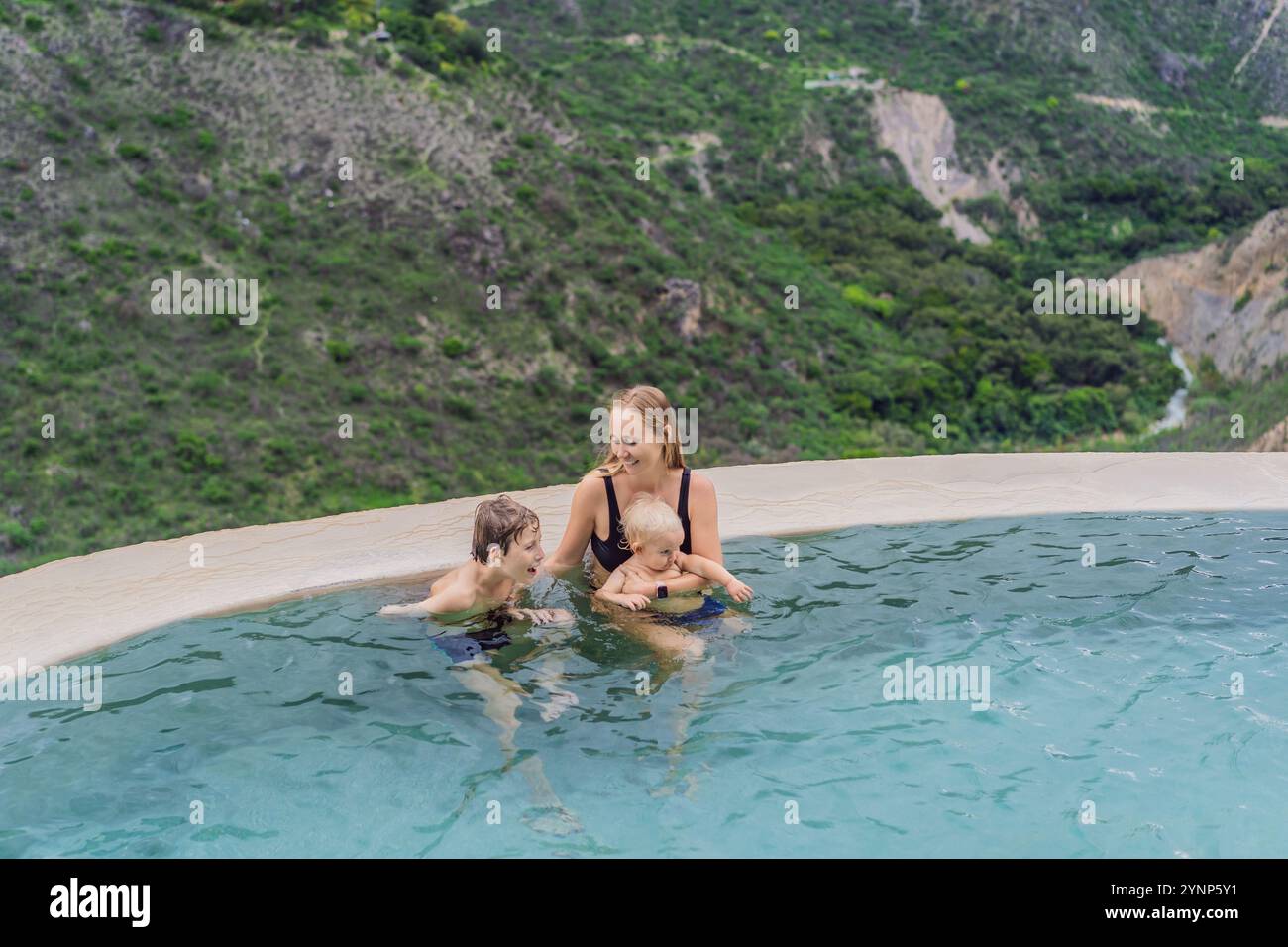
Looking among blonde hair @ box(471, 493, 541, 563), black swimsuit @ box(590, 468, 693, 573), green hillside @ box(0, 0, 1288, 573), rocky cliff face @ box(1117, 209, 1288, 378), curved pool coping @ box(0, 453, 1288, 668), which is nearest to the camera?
blonde hair @ box(471, 493, 541, 563)

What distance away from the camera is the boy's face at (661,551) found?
18.7 feet

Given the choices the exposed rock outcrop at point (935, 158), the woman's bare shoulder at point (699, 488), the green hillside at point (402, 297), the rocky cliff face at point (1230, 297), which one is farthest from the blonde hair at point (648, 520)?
the exposed rock outcrop at point (935, 158)

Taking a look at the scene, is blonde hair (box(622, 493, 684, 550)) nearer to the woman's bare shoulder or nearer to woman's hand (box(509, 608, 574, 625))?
the woman's bare shoulder

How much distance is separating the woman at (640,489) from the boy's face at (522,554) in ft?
1.85

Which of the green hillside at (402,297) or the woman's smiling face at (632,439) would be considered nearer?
the woman's smiling face at (632,439)

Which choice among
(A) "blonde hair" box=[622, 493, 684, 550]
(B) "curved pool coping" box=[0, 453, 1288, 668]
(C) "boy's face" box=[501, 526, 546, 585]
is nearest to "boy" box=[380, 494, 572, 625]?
(C) "boy's face" box=[501, 526, 546, 585]

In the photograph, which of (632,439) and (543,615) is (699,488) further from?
(543,615)

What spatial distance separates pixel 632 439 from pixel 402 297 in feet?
31.3

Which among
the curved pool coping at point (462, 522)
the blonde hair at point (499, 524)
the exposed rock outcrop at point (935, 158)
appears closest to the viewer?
the blonde hair at point (499, 524)

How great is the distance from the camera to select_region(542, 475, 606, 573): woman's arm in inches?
239

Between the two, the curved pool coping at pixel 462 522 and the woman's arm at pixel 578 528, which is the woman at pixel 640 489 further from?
the curved pool coping at pixel 462 522
